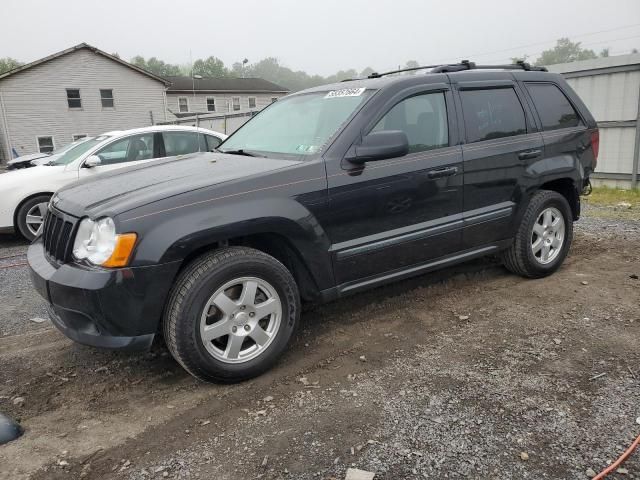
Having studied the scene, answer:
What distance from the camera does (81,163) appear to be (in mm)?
7562

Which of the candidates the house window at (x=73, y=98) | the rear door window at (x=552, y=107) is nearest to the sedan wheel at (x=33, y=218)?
the rear door window at (x=552, y=107)

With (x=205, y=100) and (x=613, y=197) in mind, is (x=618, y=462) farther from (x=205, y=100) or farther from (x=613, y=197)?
(x=205, y=100)

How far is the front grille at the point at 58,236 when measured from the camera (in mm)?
2983

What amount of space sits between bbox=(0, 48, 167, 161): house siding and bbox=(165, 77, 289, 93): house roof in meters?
8.11

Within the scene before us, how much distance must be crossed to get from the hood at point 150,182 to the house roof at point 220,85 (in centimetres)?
3821

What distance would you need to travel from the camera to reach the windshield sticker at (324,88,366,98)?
3.80 m

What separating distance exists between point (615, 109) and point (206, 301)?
9.07m

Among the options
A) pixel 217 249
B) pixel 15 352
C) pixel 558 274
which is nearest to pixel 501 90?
pixel 558 274

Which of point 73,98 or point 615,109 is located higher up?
point 73,98

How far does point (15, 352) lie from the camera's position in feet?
12.2

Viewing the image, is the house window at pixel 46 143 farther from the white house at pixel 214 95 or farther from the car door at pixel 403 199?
the car door at pixel 403 199

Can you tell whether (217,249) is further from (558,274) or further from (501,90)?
(558,274)

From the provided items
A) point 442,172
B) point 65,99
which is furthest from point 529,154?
point 65,99

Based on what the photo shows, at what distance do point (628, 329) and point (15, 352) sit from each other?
447 centimetres
